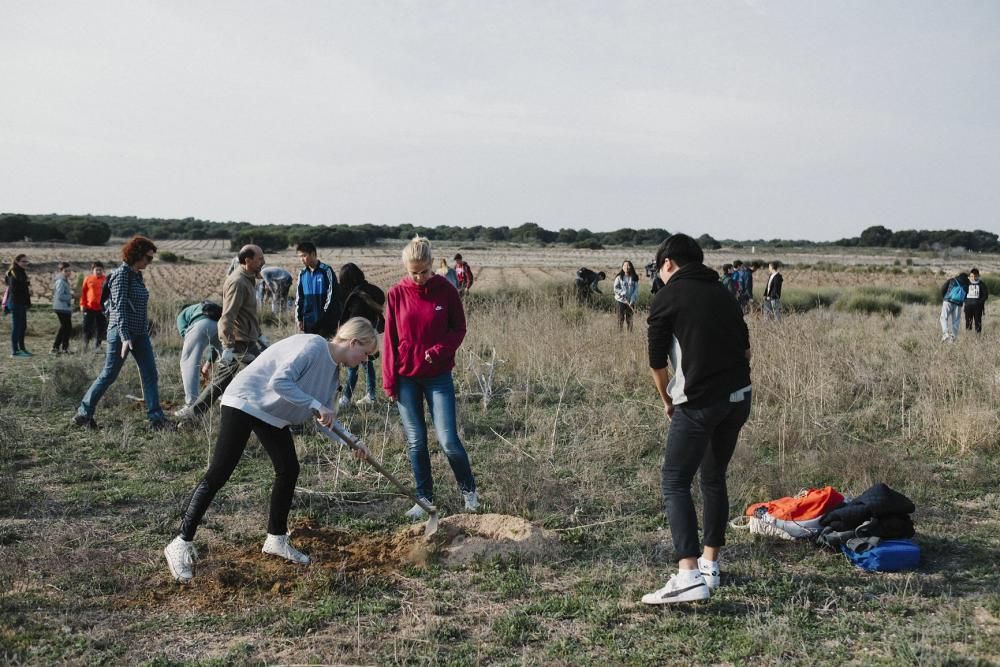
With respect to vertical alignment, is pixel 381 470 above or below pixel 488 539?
above

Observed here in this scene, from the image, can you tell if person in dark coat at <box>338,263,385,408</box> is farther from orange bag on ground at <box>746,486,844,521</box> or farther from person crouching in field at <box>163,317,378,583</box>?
orange bag on ground at <box>746,486,844,521</box>

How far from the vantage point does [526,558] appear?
14.0 feet

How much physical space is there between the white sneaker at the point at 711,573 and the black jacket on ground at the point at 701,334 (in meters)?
0.85

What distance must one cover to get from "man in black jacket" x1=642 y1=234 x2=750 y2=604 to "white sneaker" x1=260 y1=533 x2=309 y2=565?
6.12 ft

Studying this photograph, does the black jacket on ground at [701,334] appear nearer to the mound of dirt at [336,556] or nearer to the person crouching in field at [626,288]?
the mound of dirt at [336,556]

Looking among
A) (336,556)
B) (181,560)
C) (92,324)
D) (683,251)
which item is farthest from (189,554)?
(92,324)

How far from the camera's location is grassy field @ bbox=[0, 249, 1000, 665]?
11.0ft

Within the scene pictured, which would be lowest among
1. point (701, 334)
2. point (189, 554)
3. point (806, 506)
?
point (189, 554)

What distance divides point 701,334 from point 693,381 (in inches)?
8.5

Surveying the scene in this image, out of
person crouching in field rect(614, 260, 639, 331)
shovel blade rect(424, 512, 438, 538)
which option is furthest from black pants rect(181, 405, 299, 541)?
person crouching in field rect(614, 260, 639, 331)

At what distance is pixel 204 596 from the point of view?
150 inches

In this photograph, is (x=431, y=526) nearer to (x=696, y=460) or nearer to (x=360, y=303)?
(x=696, y=460)

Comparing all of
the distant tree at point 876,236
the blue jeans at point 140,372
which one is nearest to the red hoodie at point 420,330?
the blue jeans at point 140,372

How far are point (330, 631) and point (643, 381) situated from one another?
6.27m
